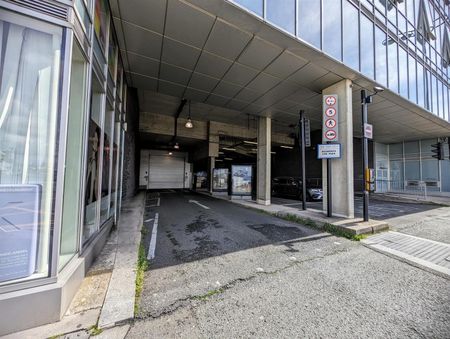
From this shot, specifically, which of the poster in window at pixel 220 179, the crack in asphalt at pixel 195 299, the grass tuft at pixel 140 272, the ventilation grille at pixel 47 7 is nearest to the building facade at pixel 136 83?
the ventilation grille at pixel 47 7

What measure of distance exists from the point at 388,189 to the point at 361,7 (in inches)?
652

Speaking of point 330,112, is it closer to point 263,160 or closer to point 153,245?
point 263,160

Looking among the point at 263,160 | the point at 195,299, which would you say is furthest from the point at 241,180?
the point at 195,299

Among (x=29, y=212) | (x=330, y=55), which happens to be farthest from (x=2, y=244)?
(x=330, y=55)

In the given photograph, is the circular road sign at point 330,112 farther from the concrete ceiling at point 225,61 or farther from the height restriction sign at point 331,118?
the concrete ceiling at point 225,61

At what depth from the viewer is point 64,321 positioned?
1.96 m

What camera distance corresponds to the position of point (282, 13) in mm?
4988

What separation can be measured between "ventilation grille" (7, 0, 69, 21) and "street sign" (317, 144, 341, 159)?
7.01m

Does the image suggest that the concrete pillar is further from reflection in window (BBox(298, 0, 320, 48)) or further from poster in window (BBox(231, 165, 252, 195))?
reflection in window (BBox(298, 0, 320, 48))

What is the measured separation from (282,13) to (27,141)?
5934 mm

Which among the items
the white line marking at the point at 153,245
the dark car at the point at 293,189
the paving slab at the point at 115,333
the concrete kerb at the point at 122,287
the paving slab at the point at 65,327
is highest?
the dark car at the point at 293,189

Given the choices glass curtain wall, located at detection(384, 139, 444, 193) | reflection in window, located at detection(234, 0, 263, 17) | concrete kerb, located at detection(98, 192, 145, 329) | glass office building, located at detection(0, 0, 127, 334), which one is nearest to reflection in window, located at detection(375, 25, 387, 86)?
reflection in window, located at detection(234, 0, 263, 17)

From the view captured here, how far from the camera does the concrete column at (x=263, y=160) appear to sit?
10383 millimetres

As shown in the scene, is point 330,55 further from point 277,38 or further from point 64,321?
point 64,321
